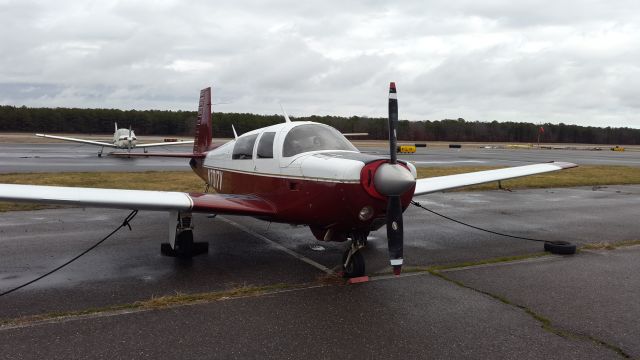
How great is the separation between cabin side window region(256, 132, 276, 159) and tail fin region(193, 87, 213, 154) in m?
4.73

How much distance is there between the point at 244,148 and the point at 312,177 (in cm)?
238

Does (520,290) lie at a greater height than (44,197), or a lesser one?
lesser

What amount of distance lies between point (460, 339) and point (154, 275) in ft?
13.4

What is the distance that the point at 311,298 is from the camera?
5324 mm

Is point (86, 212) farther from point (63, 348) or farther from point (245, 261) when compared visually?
point (63, 348)

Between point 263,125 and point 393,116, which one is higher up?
point 263,125

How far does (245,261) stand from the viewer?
6926 mm

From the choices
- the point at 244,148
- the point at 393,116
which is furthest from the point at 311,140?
the point at 244,148

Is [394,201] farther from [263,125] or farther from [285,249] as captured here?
[263,125]

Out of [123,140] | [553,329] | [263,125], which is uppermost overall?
[263,125]

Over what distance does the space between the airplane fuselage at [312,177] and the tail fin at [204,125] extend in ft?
12.6

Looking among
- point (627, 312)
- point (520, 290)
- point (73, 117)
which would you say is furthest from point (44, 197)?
point (73, 117)

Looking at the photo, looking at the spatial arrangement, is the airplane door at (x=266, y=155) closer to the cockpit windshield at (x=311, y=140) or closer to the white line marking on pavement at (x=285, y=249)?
the cockpit windshield at (x=311, y=140)

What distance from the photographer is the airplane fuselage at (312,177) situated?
17.4ft
